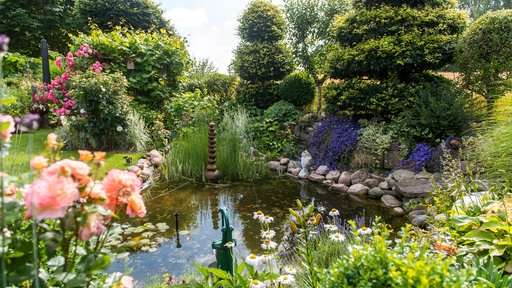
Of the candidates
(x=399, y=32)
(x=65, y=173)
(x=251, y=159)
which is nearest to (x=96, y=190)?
(x=65, y=173)

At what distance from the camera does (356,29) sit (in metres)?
6.03

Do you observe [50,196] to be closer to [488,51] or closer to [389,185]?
[389,185]

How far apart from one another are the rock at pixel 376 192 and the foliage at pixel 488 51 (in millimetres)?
2219

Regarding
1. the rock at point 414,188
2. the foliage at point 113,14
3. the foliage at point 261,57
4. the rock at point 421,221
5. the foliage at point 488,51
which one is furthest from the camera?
the foliage at point 113,14

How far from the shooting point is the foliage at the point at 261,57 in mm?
A: 8328

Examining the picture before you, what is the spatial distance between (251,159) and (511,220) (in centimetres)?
410

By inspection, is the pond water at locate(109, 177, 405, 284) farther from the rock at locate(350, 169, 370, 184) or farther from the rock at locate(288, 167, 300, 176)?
the rock at locate(350, 169, 370, 184)

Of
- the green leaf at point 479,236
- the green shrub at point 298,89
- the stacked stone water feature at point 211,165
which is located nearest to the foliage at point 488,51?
the green shrub at point 298,89

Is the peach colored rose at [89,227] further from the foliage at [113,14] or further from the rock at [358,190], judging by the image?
the foliage at [113,14]

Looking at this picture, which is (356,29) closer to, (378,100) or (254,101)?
(378,100)

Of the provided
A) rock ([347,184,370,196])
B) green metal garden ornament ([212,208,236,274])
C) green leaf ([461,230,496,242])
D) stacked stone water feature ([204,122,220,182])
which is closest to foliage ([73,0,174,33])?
stacked stone water feature ([204,122,220,182])

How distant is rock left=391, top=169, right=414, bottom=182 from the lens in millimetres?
4703

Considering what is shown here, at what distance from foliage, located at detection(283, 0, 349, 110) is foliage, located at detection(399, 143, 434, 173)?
4.85m

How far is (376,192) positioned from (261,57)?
4.81 m
